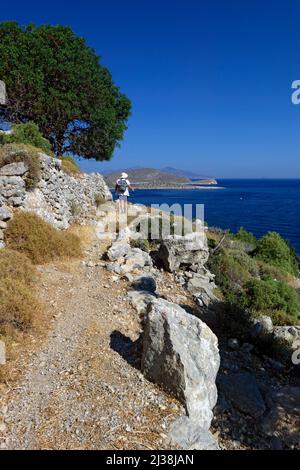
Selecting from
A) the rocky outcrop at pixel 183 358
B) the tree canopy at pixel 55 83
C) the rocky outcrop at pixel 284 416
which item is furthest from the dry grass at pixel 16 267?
the tree canopy at pixel 55 83

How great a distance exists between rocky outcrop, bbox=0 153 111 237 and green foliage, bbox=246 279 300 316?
26.8 feet

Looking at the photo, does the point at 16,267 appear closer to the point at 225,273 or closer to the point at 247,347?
the point at 247,347

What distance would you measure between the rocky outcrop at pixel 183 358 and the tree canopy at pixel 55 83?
21411 millimetres

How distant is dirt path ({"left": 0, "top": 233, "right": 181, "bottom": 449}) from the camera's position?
4219 mm

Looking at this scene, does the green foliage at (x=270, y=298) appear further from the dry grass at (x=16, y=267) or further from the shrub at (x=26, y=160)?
the shrub at (x=26, y=160)

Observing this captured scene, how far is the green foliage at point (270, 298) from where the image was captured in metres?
12.2

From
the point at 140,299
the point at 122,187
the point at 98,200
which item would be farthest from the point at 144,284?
the point at 98,200

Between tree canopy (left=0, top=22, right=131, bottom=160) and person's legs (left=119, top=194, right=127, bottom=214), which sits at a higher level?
tree canopy (left=0, top=22, right=131, bottom=160)

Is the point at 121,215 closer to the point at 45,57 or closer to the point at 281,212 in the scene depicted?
the point at 45,57

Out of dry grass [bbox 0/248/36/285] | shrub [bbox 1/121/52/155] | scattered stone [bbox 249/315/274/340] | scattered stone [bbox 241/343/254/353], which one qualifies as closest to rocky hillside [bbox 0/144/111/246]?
dry grass [bbox 0/248/36/285]

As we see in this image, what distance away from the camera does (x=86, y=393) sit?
492cm

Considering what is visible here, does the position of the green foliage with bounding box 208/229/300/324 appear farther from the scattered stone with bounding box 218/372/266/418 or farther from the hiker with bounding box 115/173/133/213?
the hiker with bounding box 115/173/133/213

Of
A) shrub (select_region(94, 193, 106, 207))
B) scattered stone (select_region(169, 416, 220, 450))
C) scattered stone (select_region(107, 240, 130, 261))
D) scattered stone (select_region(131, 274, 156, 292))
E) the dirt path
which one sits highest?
shrub (select_region(94, 193, 106, 207))
